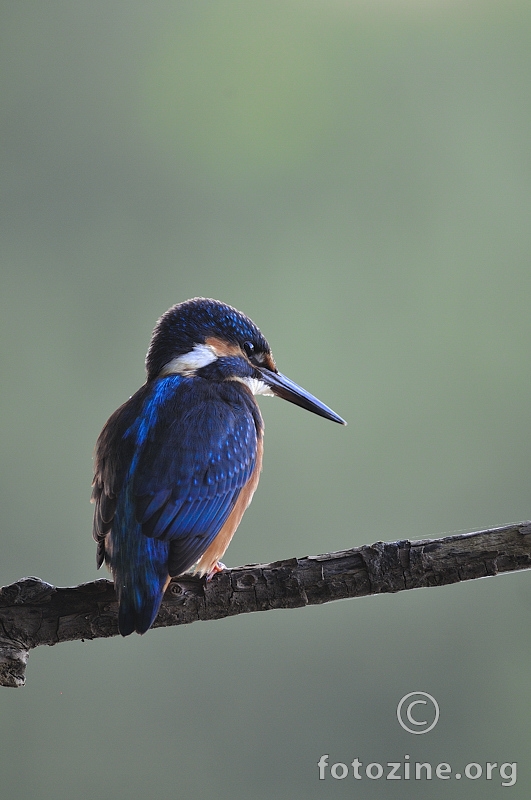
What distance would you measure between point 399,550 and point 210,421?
43cm

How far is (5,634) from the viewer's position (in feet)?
4.80

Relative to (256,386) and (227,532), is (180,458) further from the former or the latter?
(256,386)

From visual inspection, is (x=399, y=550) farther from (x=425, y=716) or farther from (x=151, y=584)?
(x=425, y=716)

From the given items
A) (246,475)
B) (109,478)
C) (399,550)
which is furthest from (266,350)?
(399,550)

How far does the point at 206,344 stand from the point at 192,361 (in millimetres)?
50

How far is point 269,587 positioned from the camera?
1.45 metres

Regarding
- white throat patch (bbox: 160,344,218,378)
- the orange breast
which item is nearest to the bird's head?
white throat patch (bbox: 160,344,218,378)

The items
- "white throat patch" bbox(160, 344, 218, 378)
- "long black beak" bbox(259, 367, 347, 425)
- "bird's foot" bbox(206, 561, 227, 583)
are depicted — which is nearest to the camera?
"bird's foot" bbox(206, 561, 227, 583)

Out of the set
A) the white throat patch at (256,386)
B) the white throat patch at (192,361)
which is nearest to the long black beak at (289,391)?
the white throat patch at (256,386)

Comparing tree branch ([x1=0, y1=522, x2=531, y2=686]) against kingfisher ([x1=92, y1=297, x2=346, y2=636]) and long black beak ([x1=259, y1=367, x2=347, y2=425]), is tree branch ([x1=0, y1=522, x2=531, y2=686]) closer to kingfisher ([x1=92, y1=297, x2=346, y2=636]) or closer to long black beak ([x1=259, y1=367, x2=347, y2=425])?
kingfisher ([x1=92, y1=297, x2=346, y2=636])

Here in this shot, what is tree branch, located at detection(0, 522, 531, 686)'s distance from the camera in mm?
1382

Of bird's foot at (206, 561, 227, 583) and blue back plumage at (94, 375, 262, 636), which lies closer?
blue back plumage at (94, 375, 262, 636)

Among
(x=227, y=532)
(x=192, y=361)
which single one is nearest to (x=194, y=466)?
(x=227, y=532)

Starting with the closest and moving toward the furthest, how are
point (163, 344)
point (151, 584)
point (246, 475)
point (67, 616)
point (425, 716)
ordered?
1. point (151, 584)
2. point (67, 616)
3. point (246, 475)
4. point (163, 344)
5. point (425, 716)
